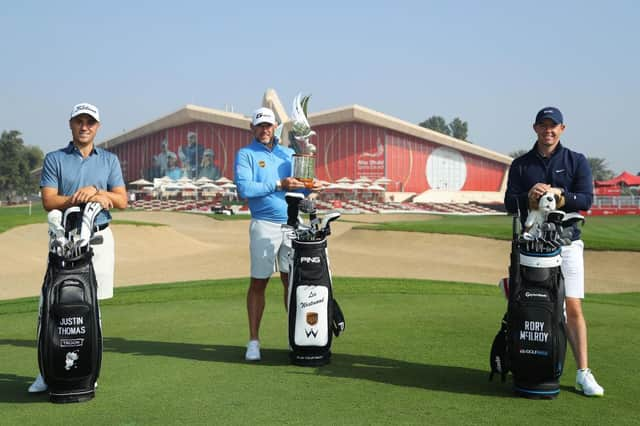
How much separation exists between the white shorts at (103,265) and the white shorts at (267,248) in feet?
4.44

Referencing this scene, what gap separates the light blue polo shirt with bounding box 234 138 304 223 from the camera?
19.5ft

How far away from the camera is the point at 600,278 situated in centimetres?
1784

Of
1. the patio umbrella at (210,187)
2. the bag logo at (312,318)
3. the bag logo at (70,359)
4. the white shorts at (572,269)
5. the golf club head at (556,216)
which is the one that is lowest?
the bag logo at (70,359)

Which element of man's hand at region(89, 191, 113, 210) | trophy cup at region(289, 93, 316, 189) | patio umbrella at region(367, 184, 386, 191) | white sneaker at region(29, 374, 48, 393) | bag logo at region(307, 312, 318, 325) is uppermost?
patio umbrella at region(367, 184, 386, 191)

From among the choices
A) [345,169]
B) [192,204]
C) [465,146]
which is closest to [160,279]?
[192,204]

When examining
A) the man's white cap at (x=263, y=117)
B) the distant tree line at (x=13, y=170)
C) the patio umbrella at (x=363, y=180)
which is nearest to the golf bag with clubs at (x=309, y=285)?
the man's white cap at (x=263, y=117)

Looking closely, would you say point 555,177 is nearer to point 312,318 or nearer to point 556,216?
point 556,216

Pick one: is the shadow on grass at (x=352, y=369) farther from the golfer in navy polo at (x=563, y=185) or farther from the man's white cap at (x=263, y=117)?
the man's white cap at (x=263, y=117)

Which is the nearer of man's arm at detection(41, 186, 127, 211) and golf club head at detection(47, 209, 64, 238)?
golf club head at detection(47, 209, 64, 238)

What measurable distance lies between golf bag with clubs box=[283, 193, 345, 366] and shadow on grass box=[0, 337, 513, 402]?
0.26 m

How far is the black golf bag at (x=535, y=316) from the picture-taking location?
4504mm

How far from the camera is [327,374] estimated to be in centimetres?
511

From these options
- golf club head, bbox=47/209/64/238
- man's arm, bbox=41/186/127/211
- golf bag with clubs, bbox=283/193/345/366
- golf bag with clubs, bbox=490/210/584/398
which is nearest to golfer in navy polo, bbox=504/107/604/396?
golf bag with clubs, bbox=490/210/584/398

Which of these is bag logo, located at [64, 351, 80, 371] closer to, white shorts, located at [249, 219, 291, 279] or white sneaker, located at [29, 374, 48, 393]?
white sneaker, located at [29, 374, 48, 393]
